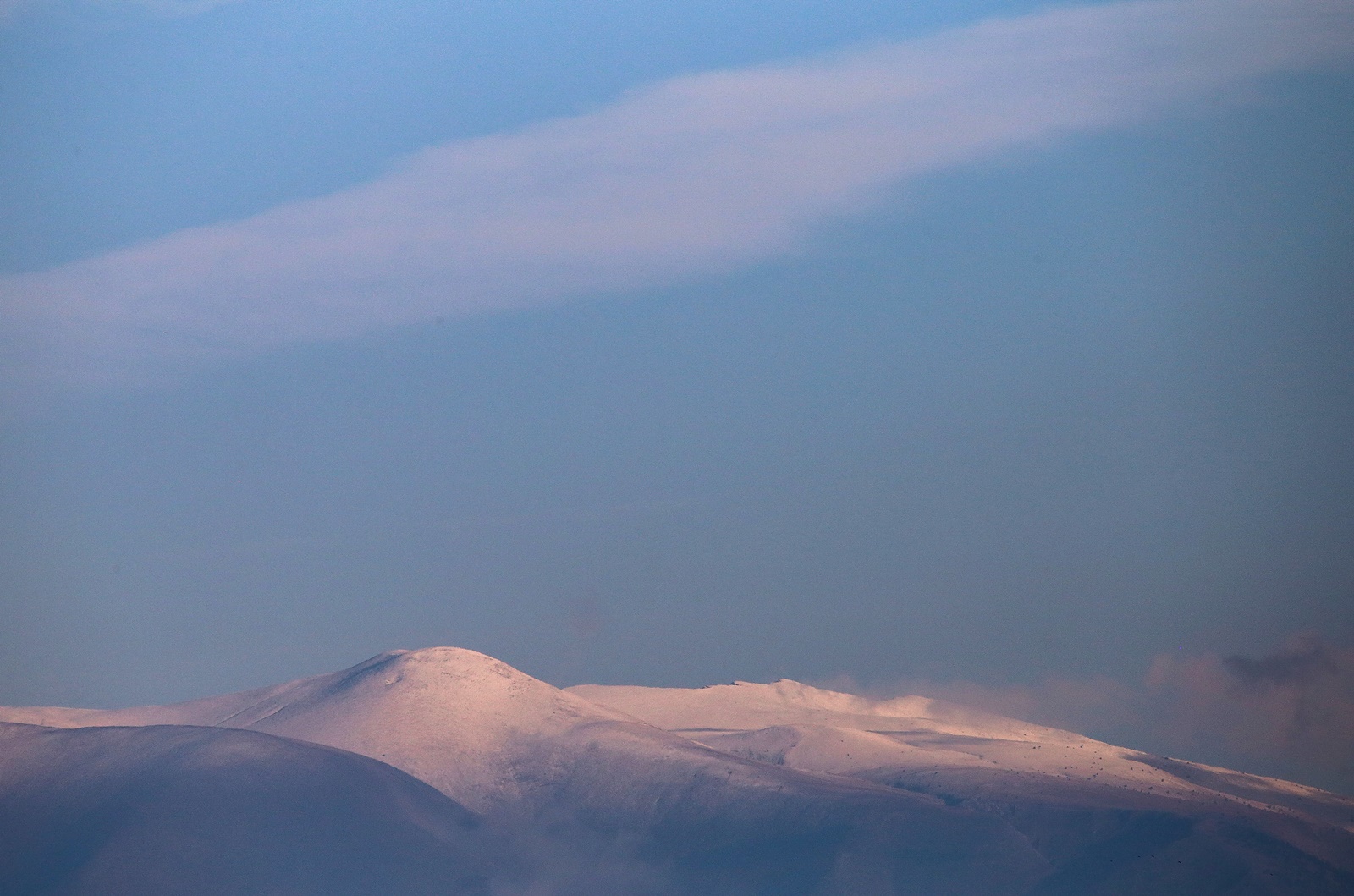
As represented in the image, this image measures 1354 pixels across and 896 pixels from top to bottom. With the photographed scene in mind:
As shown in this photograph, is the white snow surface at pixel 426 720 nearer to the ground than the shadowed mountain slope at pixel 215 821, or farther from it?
farther from it

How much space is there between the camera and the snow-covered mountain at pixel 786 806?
15262 cm

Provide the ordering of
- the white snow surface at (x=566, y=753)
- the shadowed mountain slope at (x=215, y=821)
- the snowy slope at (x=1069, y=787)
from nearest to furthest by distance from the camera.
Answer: the shadowed mountain slope at (x=215, y=821)
the snowy slope at (x=1069, y=787)
the white snow surface at (x=566, y=753)

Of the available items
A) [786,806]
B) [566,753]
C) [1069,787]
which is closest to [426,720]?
[566,753]

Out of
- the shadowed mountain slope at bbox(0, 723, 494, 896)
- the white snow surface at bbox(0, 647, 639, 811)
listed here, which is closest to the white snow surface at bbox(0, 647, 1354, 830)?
the white snow surface at bbox(0, 647, 639, 811)

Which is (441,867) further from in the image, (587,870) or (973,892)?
(973,892)

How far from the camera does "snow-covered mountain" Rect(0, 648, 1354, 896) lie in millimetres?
152625

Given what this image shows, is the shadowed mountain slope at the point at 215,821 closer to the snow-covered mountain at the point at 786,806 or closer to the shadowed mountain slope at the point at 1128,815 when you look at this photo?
the snow-covered mountain at the point at 786,806

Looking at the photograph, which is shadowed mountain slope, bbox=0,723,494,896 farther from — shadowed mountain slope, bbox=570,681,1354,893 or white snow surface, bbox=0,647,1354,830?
shadowed mountain slope, bbox=570,681,1354,893

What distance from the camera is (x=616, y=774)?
177 m

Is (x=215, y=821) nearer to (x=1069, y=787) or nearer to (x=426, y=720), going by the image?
(x=426, y=720)

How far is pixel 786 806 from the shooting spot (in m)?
164

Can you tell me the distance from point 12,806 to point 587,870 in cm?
5547

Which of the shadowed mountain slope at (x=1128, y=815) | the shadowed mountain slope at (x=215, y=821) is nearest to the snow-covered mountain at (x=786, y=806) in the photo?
the shadowed mountain slope at (x=1128, y=815)

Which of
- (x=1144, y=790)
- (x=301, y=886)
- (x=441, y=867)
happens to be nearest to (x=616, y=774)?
(x=441, y=867)
